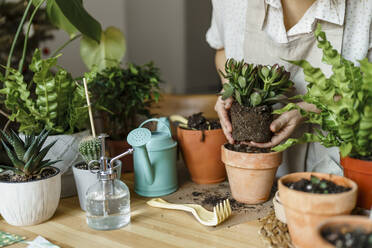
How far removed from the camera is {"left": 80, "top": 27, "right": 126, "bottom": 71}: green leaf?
1.50 metres

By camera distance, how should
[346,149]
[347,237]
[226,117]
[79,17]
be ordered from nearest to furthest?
1. [347,237]
2. [346,149]
3. [226,117]
4. [79,17]

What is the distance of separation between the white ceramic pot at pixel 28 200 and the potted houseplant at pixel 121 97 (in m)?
0.41

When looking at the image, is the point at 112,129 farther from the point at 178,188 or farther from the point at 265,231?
the point at 265,231

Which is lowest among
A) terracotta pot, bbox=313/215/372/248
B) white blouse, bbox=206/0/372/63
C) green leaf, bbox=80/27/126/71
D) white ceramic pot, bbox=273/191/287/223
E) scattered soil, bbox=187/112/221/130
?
white ceramic pot, bbox=273/191/287/223

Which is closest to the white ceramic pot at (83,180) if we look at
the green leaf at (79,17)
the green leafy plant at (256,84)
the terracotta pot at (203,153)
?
the terracotta pot at (203,153)

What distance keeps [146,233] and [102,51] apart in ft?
2.83

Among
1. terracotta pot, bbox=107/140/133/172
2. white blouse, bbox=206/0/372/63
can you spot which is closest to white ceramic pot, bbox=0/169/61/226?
terracotta pot, bbox=107/140/133/172

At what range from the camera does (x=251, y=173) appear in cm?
103

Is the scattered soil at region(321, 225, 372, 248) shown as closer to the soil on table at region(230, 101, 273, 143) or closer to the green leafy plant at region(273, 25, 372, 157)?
the green leafy plant at region(273, 25, 372, 157)

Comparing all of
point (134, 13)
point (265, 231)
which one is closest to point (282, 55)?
point (265, 231)

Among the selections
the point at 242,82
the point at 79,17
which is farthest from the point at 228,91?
the point at 79,17

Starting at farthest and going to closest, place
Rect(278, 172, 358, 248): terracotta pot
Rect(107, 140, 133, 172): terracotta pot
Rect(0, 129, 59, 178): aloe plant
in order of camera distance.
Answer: Rect(107, 140, 133, 172): terracotta pot → Rect(0, 129, 59, 178): aloe plant → Rect(278, 172, 358, 248): terracotta pot

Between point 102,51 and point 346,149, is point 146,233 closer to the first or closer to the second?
point 346,149

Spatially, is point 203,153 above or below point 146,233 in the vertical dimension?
above
